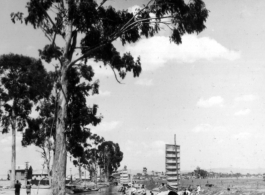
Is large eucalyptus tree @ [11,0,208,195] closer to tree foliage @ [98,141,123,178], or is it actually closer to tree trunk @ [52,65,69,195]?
tree trunk @ [52,65,69,195]

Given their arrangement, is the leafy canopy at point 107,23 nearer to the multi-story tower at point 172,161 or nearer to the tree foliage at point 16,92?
the multi-story tower at point 172,161

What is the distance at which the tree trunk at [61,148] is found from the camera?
46.0ft

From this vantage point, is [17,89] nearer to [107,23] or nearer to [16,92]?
[16,92]

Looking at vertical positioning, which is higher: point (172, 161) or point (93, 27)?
point (93, 27)

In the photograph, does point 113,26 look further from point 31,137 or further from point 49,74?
point 31,137

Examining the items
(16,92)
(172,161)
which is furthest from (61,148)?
(16,92)

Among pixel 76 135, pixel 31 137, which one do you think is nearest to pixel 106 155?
pixel 31 137

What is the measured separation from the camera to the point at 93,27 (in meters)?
15.2

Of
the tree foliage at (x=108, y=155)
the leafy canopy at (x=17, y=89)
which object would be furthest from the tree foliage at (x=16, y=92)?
the tree foliage at (x=108, y=155)

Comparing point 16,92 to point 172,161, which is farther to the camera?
point 16,92

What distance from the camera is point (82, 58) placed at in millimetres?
15516

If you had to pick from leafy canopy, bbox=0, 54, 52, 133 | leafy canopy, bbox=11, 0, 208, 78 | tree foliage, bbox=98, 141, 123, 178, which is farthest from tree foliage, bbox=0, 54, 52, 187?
tree foliage, bbox=98, 141, 123, 178

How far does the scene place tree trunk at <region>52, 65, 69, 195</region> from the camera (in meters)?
14.0

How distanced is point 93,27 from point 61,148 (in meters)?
5.69
